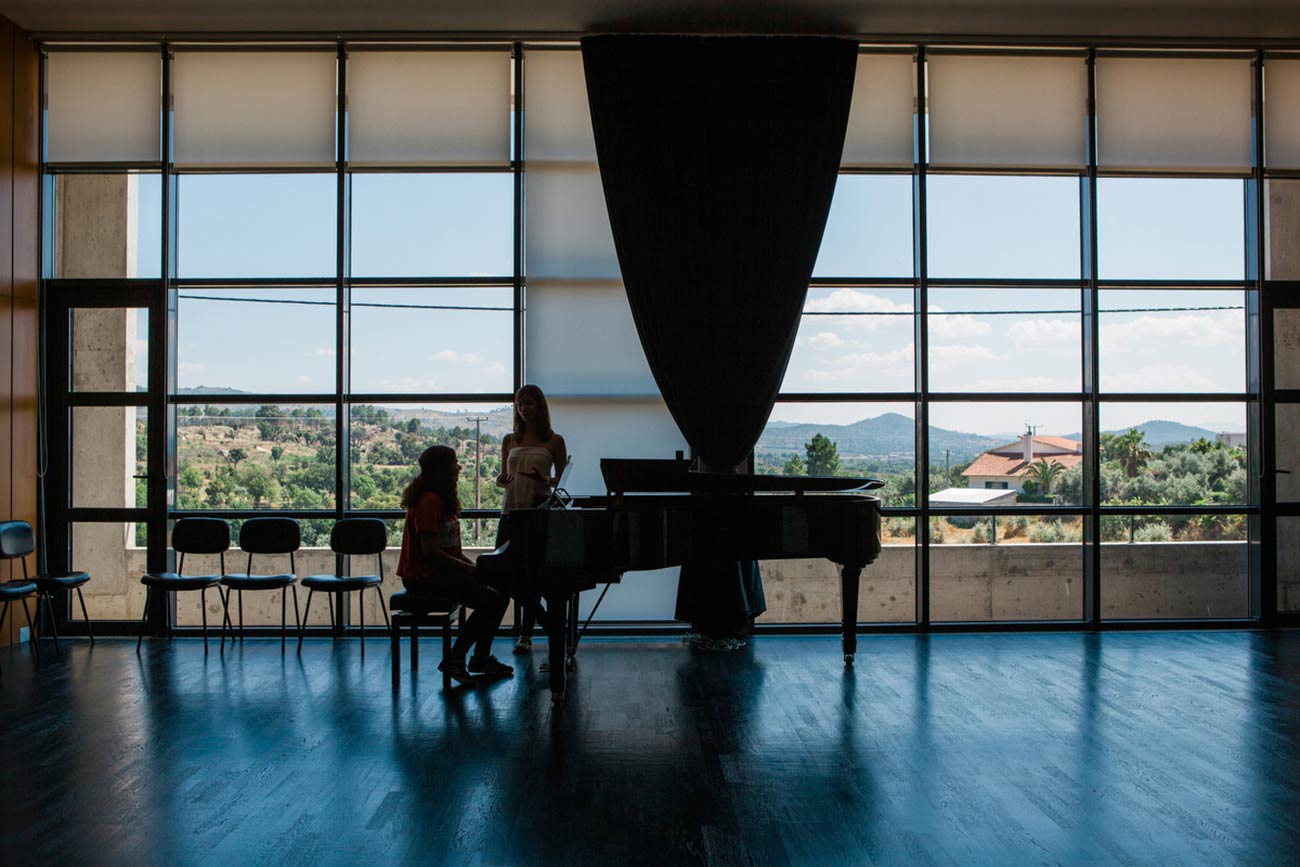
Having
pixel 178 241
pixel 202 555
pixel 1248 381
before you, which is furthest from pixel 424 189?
pixel 1248 381

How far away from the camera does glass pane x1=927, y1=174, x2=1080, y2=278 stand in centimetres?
602

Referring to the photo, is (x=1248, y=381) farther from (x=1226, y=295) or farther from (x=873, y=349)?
(x=873, y=349)

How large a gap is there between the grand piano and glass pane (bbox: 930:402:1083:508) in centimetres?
148

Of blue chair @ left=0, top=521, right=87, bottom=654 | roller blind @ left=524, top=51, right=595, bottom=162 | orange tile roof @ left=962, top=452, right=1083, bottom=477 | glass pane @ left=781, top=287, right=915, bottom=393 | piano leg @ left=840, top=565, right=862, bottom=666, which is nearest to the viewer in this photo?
piano leg @ left=840, top=565, right=862, bottom=666

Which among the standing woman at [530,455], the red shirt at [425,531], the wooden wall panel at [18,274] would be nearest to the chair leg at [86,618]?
the wooden wall panel at [18,274]

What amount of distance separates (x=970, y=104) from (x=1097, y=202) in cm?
109

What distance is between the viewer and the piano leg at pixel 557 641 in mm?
4078

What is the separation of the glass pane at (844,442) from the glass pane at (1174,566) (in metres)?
Answer: 1.46

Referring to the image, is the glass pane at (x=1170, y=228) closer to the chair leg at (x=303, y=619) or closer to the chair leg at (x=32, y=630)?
the chair leg at (x=303, y=619)

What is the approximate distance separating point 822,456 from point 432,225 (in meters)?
3.03

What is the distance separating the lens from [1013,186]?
6086 mm

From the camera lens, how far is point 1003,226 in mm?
6047

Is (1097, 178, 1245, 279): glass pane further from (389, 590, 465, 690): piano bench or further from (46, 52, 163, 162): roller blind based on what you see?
(46, 52, 163, 162): roller blind

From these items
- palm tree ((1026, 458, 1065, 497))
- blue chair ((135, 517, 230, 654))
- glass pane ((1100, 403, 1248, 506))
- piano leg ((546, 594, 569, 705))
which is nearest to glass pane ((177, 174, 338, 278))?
blue chair ((135, 517, 230, 654))
